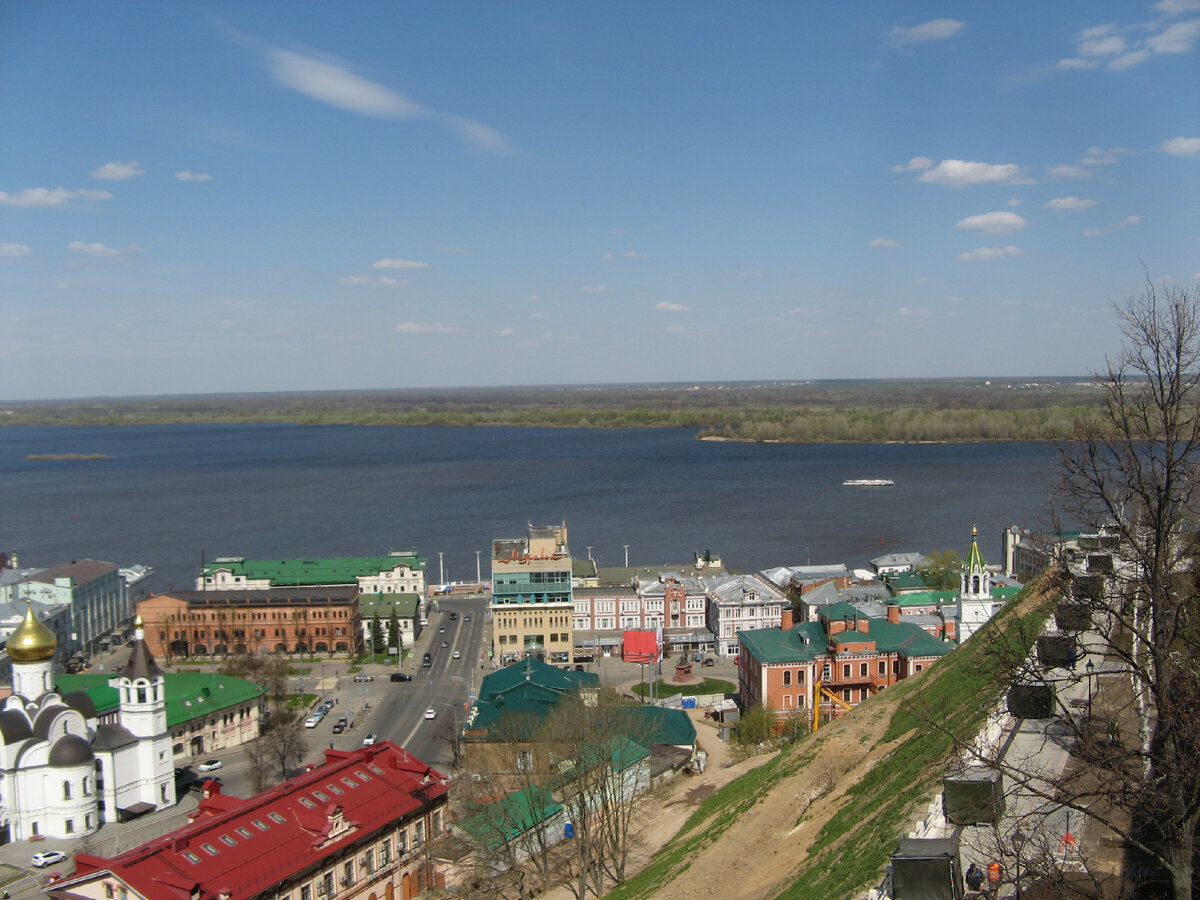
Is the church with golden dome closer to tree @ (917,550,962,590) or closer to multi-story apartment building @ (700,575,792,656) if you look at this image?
multi-story apartment building @ (700,575,792,656)

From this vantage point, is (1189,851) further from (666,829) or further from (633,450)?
(633,450)

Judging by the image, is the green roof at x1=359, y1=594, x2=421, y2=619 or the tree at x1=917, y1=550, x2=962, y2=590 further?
the tree at x1=917, y1=550, x2=962, y2=590

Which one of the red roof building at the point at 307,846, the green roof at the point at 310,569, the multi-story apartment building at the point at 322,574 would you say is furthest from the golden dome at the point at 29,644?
the green roof at the point at 310,569

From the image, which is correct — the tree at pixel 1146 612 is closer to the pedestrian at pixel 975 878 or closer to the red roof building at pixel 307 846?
the pedestrian at pixel 975 878

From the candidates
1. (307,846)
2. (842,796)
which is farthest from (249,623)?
(842,796)

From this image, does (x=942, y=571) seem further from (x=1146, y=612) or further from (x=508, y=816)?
(x=1146, y=612)

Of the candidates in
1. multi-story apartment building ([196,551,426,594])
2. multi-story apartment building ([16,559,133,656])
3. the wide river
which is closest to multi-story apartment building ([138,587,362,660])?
multi-story apartment building ([16,559,133,656])
